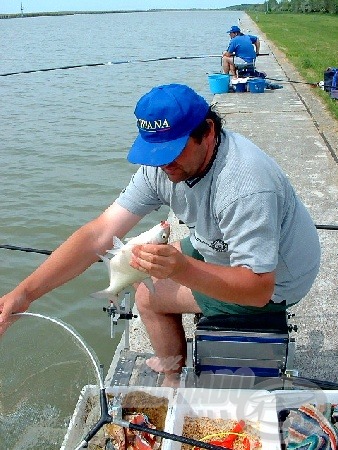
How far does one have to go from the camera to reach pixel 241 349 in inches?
118

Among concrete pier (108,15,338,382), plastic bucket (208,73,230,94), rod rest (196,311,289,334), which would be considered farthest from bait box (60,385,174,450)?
plastic bucket (208,73,230,94)

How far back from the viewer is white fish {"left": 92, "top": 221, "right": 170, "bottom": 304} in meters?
2.51

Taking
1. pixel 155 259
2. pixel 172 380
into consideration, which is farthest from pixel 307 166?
pixel 155 259

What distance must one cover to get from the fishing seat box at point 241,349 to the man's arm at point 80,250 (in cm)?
69

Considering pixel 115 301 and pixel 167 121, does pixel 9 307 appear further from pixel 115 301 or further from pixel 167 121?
pixel 167 121

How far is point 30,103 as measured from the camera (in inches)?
677

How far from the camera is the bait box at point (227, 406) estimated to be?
9.27 feet

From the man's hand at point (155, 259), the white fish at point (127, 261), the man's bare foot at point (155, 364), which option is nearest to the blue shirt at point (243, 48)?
the man's bare foot at point (155, 364)

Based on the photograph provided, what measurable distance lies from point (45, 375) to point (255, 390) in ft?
3.99

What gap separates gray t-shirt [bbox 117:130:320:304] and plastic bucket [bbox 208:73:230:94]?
41.1 feet

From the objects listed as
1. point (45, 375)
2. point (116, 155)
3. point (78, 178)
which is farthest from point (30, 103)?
point (45, 375)

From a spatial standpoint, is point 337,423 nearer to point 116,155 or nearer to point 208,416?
point 208,416

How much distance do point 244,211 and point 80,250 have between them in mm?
1078

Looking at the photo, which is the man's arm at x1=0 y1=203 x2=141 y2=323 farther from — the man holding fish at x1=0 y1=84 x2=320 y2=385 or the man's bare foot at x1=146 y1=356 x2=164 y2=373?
the man's bare foot at x1=146 y1=356 x2=164 y2=373
